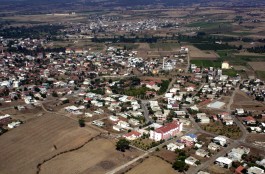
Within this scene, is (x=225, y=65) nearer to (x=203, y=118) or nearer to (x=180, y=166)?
(x=203, y=118)

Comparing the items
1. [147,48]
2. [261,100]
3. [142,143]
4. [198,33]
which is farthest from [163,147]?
[198,33]

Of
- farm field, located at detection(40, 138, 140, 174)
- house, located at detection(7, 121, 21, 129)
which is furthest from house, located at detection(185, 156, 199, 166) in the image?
house, located at detection(7, 121, 21, 129)

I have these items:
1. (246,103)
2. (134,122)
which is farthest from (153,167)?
(246,103)

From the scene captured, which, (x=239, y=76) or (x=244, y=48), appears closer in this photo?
(x=239, y=76)

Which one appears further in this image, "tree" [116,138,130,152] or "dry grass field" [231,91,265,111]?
"dry grass field" [231,91,265,111]

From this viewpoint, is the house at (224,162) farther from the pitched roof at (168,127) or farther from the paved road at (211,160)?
the pitched roof at (168,127)

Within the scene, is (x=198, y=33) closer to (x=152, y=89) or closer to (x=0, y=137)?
(x=152, y=89)

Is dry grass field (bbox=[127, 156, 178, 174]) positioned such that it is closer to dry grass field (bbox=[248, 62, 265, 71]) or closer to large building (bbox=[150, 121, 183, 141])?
large building (bbox=[150, 121, 183, 141])
